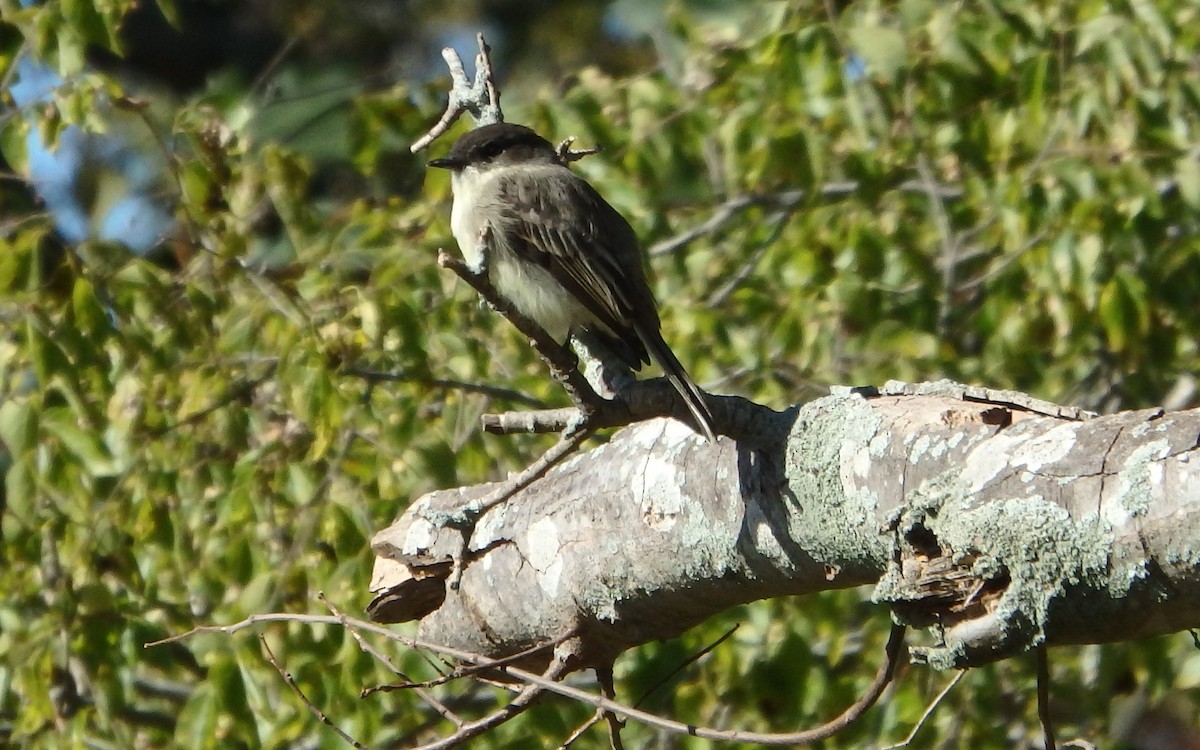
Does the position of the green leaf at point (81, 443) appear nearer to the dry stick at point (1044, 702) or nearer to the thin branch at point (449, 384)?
the thin branch at point (449, 384)

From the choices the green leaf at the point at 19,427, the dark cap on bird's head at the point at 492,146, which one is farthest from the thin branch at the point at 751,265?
the green leaf at the point at 19,427

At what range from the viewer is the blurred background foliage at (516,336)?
3869 mm

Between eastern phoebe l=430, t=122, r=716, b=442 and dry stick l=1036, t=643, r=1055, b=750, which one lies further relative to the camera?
eastern phoebe l=430, t=122, r=716, b=442

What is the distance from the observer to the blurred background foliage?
3.87m

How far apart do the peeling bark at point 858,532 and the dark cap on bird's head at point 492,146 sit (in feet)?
4.88

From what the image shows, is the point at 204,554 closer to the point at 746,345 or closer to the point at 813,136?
the point at 746,345

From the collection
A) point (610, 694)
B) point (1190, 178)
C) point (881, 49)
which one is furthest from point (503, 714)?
point (1190, 178)

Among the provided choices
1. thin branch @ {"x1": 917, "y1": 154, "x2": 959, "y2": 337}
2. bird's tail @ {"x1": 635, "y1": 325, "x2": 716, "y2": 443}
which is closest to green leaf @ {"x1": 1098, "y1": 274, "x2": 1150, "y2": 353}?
thin branch @ {"x1": 917, "y1": 154, "x2": 959, "y2": 337}

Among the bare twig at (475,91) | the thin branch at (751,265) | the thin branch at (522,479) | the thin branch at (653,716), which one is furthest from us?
the thin branch at (751,265)

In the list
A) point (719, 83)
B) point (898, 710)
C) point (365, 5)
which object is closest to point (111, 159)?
point (365, 5)

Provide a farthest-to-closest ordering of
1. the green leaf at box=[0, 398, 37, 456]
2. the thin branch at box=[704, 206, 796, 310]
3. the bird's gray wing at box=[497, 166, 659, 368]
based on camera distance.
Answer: the thin branch at box=[704, 206, 796, 310] → the bird's gray wing at box=[497, 166, 659, 368] → the green leaf at box=[0, 398, 37, 456]

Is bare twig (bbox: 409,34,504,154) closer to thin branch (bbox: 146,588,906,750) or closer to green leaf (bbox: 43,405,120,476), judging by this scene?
green leaf (bbox: 43,405,120,476)

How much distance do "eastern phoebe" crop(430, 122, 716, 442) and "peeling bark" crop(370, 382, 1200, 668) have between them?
3.39 feet

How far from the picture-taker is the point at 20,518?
148 inches
